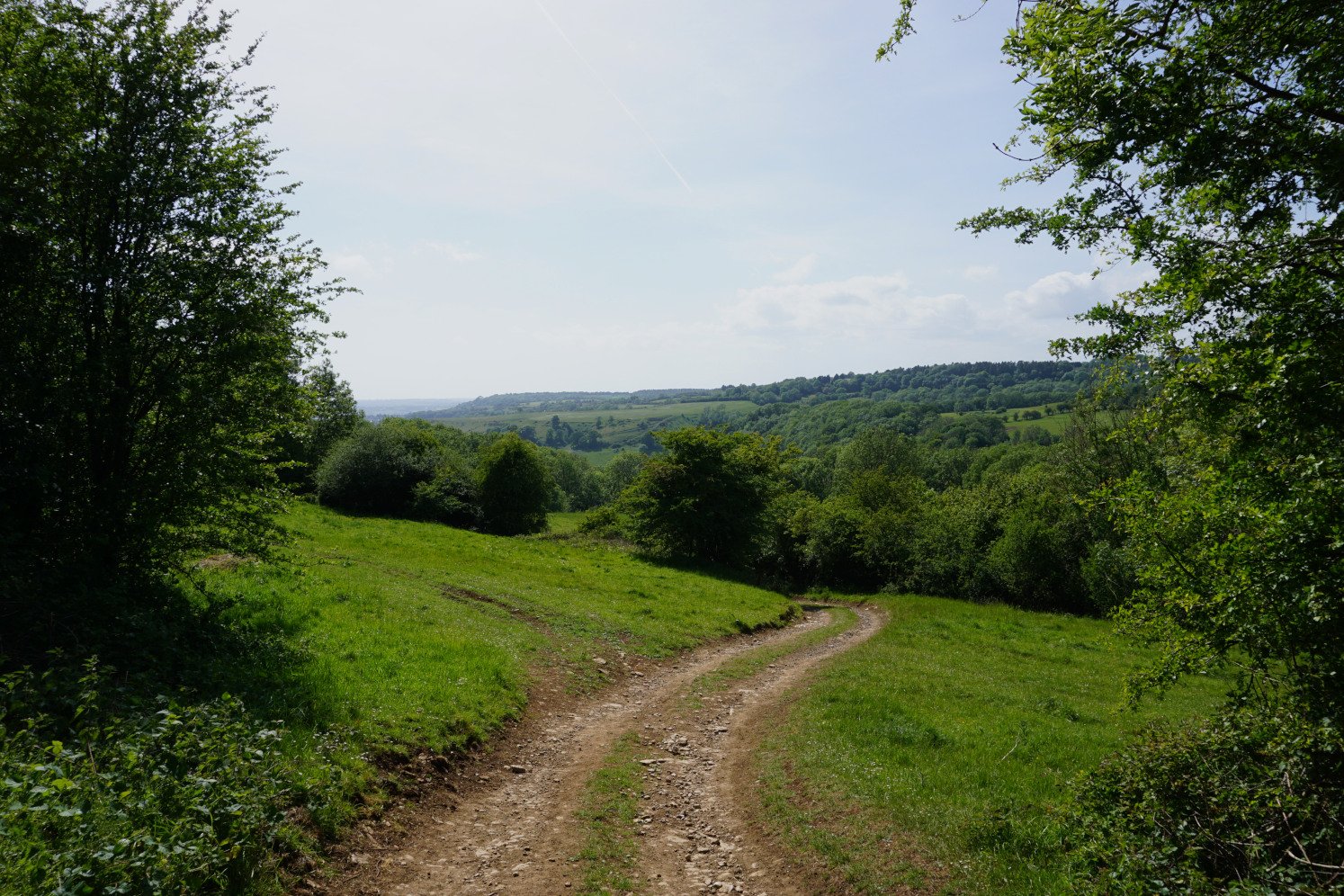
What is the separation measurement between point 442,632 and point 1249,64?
1876 cm

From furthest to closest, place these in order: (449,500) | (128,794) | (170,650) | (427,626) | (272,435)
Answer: (449,500) < (427,626) < (272,435) < (170,650) < (128,794)

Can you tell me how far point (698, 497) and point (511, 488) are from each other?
22.9 metres

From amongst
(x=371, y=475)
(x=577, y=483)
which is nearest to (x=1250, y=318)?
(x=371, y=475)

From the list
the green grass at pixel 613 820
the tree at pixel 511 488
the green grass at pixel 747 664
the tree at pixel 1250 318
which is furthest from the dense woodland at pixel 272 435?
the tree at pixel 511 488

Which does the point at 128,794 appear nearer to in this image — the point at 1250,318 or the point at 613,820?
the point at 613,820

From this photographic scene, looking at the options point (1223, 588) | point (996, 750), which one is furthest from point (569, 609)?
point (1223, 588)

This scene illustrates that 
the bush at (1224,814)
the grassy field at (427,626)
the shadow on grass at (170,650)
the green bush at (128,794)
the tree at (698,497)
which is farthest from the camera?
the tree at (698,497)

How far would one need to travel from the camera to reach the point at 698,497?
44.2 meters

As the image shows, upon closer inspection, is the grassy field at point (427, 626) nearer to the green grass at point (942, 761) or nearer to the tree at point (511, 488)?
the green grass at point (942, 761)

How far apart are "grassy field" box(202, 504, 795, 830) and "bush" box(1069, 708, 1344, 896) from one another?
32.3 feet

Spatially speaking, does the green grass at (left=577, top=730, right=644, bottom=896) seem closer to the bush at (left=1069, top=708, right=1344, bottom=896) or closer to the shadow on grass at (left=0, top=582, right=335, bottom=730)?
the shadow on grass at (left=0, top=582, right=335, bottom=730)

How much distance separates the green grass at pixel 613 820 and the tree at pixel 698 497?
31.1 metres

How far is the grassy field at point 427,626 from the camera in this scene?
10.8m

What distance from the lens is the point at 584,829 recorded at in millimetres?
9781
